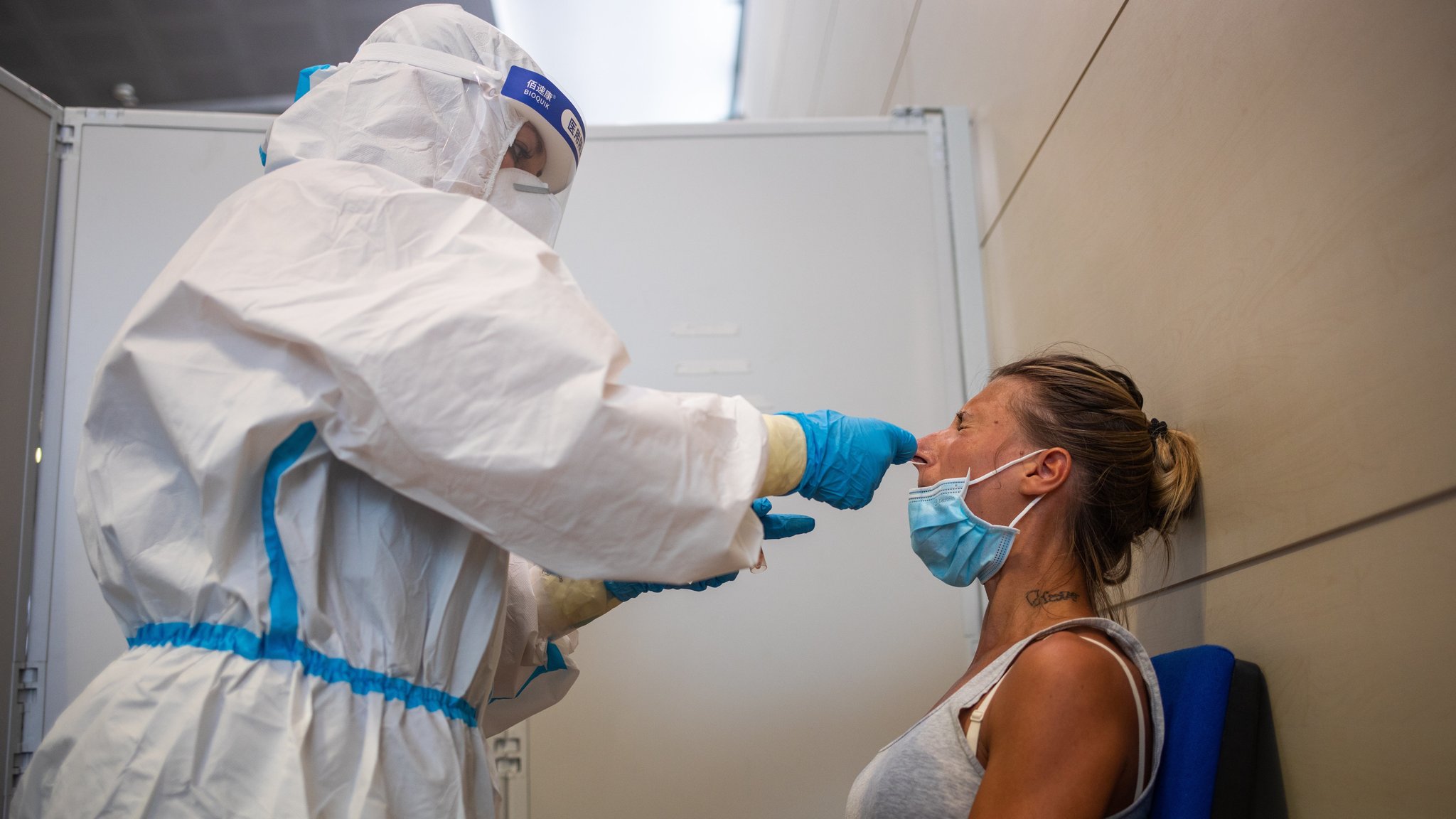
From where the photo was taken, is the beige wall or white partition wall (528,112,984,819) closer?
the beige wall

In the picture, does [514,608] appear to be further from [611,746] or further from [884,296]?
[884,296]

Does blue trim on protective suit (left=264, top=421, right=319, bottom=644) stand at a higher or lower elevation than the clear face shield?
lower

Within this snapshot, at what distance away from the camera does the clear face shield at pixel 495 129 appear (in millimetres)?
1354

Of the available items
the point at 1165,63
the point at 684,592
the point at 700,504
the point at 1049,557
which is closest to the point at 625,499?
the point at 700,504

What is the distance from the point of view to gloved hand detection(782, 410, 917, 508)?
127 cm

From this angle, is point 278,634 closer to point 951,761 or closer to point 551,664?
point 551,664

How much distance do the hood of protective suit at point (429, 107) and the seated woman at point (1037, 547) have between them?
0.81 metres

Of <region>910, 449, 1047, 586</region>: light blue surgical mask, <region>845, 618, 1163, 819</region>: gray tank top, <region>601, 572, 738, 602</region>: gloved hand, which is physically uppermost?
<region>910, 449, 1047, 586</region>: light blue surgical mask

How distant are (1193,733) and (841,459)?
54 centimetres

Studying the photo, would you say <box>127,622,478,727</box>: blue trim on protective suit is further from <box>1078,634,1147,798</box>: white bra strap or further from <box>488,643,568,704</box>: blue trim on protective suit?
<box>1078,634,1147,798</box>: white bra strap

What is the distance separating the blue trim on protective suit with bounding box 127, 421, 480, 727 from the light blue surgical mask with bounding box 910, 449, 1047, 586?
797 mm

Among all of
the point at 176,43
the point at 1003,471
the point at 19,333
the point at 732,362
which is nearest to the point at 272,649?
the point at 1003,471

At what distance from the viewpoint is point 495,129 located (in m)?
1.41

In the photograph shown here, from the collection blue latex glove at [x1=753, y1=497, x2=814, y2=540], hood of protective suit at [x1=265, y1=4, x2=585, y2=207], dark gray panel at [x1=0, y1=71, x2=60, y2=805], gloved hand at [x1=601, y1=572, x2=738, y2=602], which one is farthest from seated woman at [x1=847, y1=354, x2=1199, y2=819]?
dark gray panel at [x1=0, y1=71, x2=60, y2=805]
